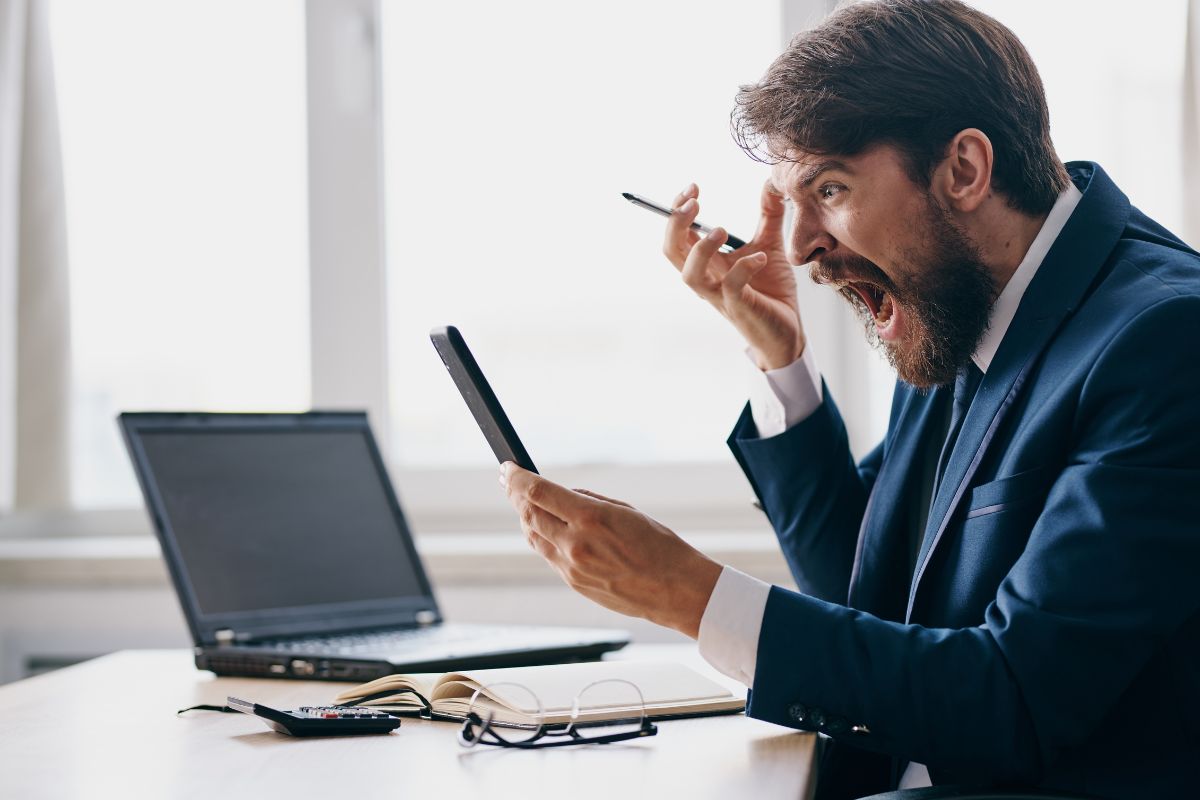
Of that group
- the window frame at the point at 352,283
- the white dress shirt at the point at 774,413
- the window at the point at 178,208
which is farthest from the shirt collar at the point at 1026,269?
the window at the point at 178,208

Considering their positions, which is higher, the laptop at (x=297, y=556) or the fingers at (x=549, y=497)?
the fingers at (x=549, y=497)

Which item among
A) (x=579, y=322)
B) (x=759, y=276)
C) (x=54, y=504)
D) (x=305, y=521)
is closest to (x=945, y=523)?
(x=759, y=276)

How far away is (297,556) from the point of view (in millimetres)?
1584

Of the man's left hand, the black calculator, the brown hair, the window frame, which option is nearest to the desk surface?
the black calculator

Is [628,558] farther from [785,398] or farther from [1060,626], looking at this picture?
[785,398]

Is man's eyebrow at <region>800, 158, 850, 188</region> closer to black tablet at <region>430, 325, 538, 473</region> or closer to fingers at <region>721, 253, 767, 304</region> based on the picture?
fingers at <region>721, 253, 767, 304</region>

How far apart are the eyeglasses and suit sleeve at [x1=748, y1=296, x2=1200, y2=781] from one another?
0.13 m

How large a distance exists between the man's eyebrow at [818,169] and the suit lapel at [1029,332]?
24cm

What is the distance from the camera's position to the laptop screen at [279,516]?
1.51 m

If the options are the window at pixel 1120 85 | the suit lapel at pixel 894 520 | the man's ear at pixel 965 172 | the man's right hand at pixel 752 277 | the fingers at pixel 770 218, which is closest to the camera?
the man's ear at pixel 965 172

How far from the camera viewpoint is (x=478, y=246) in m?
2.54

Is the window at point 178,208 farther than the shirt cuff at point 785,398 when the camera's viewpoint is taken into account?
Yes

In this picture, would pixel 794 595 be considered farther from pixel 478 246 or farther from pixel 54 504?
pixel 54 504

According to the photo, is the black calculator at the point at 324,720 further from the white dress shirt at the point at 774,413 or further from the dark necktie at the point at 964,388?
the dark necktie at the point at 964,388
